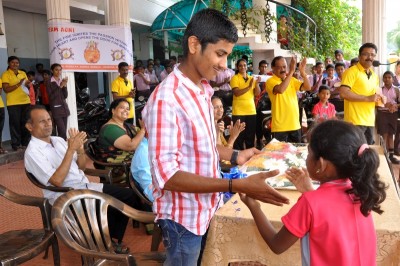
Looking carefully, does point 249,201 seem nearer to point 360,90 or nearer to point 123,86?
point 360,90

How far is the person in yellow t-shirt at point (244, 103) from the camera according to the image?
5.98 m

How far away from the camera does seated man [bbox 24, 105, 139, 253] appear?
2775 mm

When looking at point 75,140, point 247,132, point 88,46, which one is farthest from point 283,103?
point 88,46

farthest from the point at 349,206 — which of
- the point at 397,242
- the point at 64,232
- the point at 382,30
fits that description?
the point at 382,30

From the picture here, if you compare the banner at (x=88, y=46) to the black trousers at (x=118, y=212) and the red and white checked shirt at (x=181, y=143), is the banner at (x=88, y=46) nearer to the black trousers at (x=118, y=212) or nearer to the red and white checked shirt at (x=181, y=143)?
the black trousers at (x=118, y=212)

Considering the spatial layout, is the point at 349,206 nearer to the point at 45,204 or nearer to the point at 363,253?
the point at 363,253

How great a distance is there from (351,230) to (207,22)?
853 millimetres

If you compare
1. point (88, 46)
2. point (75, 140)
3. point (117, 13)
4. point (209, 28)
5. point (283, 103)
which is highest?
point (117, 13)

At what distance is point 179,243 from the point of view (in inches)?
56.8

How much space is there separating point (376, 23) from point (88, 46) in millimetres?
4706

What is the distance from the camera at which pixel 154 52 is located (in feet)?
54.6

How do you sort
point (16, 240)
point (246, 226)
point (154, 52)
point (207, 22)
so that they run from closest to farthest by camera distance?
point (207, 22), point (246, 226), point (16, 240), point (154, 52)

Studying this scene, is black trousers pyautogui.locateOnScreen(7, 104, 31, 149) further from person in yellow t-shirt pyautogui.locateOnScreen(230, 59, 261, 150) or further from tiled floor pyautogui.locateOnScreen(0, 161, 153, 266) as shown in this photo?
person in yellow t-shirt pyautogui.locateOnScreen(230, 59, 261, 150)

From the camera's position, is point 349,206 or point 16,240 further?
point 16,240
